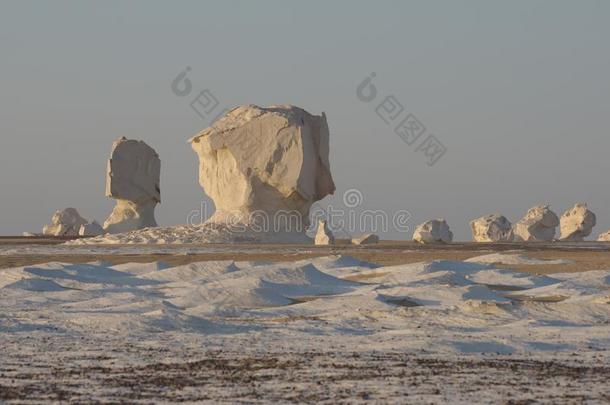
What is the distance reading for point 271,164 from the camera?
44.0 m

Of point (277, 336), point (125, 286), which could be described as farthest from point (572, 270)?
point (277, 336)

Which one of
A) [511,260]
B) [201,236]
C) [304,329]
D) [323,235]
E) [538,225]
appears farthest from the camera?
[538,225]

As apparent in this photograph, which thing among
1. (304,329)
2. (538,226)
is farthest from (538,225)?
(304,329)

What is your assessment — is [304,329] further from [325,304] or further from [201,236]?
[201,236]

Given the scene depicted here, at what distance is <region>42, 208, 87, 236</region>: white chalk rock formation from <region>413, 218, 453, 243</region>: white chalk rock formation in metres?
26.7

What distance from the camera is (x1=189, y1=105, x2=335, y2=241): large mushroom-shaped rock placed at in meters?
43.8

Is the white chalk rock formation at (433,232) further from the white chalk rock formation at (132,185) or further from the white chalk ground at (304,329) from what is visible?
the white chalk ground at (304,329)

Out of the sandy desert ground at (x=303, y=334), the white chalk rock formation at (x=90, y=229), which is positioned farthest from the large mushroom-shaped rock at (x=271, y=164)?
the white chalk rock formation at (x=90, y=229)

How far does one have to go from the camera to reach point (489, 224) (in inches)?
2386

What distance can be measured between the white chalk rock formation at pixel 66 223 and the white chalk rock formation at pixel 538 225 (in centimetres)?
2606

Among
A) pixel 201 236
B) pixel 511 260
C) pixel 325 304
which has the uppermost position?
pixel 201 236

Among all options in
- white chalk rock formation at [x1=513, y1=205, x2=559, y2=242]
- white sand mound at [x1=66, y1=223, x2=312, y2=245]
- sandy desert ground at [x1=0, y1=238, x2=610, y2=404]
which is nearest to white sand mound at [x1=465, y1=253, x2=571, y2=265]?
sandy desert ground at [x1=0, y1=238, x2=610, y2=404]

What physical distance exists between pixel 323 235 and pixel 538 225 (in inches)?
878

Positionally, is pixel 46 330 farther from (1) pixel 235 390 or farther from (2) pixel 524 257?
(2) pixel 524 257
